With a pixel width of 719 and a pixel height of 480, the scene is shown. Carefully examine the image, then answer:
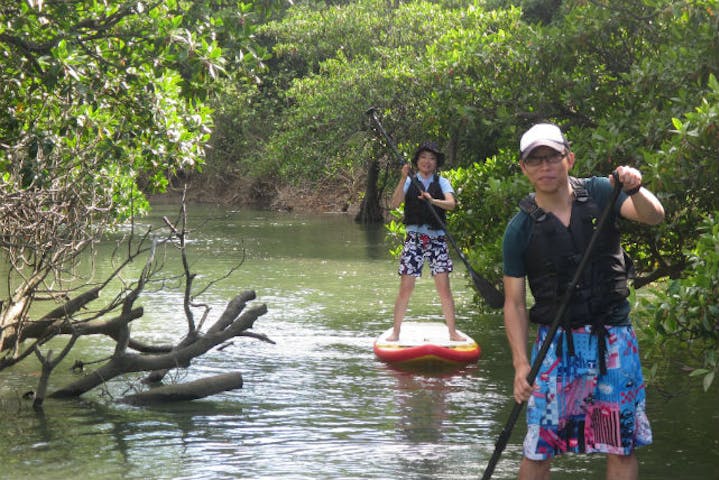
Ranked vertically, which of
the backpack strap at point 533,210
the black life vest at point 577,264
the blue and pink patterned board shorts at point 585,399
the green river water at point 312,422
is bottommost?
the green river water at point 312,422

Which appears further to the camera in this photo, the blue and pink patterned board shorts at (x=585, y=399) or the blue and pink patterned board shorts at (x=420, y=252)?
the blue and pink patterned board shorts at (x=420, y=252)

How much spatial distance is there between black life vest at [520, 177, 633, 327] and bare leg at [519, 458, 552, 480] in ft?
2.01

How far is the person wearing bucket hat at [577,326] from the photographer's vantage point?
15.4 ft

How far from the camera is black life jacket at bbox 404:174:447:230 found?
10.5 meters

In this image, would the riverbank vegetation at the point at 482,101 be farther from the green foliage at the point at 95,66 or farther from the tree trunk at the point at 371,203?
the tree trunk at the point at 371,203

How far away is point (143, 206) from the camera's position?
1922 cm

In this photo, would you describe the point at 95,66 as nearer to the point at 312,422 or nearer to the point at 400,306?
the point at 400,306

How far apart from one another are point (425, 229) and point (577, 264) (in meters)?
5.86

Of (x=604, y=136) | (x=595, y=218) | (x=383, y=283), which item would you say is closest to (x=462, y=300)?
(x=383, y=283)

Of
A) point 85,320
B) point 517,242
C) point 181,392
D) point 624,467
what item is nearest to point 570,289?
point 517,242

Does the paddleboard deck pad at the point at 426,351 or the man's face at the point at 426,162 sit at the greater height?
the man's face at the point at 426,162

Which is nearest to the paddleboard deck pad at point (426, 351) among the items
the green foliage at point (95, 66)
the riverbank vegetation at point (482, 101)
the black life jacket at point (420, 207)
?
the black life jacket at point (420, 207)

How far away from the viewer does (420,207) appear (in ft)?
34.4

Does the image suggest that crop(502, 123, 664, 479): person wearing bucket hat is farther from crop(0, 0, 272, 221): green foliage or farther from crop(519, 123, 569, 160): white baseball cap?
crop(0, 0, 272, 221): green foliage
